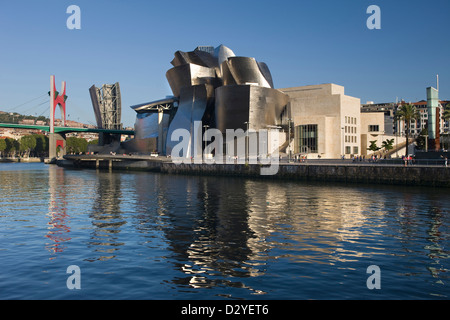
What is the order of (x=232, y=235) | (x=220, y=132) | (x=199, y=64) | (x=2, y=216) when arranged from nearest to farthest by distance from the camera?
(x=232, y=235) < (x=2, y=216) < (x=220, y=132) < (x=199, y=64)

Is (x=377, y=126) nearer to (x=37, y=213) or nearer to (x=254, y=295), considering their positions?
(x=37, y=213)

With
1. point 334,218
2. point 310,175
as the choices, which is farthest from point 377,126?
point 334,218

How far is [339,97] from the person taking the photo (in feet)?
287

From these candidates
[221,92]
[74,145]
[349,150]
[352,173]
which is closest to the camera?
[352,173]

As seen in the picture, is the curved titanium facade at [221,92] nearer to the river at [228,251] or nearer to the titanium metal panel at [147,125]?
the titanium metal panel at [147,125]

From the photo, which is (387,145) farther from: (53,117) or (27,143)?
(27,143)

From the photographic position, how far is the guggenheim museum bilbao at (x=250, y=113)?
80438mm

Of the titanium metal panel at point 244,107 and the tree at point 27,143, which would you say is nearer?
the titanium metal panel at point 244,107

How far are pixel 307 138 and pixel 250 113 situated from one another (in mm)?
14059

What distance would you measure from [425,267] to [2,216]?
22.3 metres

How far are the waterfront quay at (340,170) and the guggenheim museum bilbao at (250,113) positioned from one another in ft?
41.5

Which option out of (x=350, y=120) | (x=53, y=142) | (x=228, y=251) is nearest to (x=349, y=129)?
(x=350, y=120)

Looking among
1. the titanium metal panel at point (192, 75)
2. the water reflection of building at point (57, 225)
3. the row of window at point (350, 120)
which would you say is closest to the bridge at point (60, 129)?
the titanium metal panel at point (192, 75)

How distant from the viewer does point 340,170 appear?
49.1 m
